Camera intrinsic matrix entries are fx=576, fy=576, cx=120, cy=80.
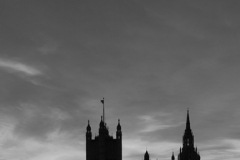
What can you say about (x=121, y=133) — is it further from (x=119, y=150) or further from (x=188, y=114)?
(x=188, y=114)

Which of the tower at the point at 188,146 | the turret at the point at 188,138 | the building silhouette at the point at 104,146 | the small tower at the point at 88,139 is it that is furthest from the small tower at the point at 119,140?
the turret at the point at 188,138

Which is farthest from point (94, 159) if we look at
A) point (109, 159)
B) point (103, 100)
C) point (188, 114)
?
point (188, 114)

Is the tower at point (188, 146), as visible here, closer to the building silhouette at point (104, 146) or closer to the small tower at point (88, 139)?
the building silhouette at point (104, 146)

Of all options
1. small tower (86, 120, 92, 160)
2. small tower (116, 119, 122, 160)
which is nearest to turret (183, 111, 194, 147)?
small tower (116, 119, 122, 160)

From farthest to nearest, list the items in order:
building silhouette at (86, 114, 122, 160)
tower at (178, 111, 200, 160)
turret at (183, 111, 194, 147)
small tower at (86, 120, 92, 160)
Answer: small tower at (86, 120, 92, 160) → building silhouette at (86, 114, 122, 160) → turret at (183, 111, 194, 147) → tower at (178, 111, 200, 160)

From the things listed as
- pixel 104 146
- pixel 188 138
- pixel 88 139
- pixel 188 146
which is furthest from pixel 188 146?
pixel 88 139

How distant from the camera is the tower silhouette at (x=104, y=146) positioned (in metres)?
191

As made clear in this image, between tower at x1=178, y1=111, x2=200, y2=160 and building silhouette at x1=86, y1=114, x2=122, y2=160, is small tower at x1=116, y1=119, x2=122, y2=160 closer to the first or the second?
building silhouette at x1=86, y1=114, x2=122, y2=160

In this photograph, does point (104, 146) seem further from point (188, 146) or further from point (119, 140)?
point (188, 146)

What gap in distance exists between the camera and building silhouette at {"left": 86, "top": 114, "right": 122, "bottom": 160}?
628 feet

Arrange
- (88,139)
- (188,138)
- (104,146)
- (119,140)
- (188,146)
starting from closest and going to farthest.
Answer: (188,146) < (188,138) < (104,146) < (119,140) < (88,139)

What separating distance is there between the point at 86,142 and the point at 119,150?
12.0 meters

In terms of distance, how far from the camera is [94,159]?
7589 inches

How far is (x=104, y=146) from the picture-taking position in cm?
19162
